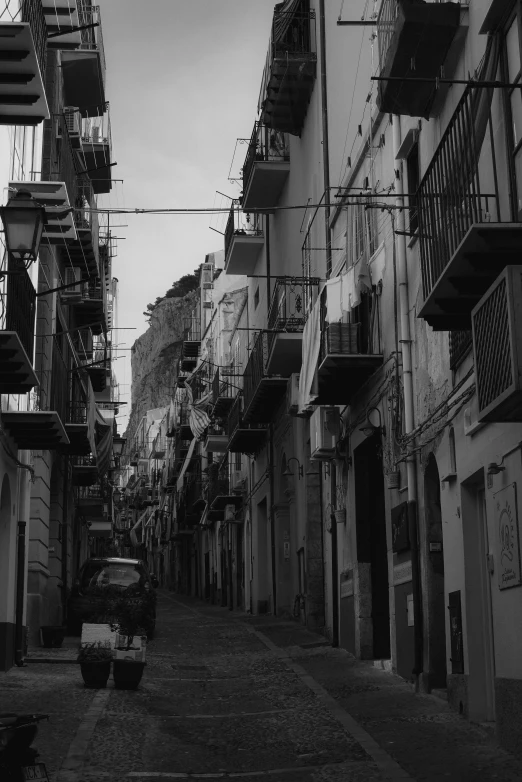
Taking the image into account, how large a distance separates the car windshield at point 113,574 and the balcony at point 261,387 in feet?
16.3

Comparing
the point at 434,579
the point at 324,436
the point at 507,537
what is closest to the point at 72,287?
the point at 324,436

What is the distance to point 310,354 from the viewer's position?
55.9 ft

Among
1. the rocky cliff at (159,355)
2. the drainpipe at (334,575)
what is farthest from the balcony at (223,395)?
the rocky cliff at (159,355)

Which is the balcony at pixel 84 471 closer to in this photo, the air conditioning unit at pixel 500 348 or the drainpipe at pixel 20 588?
the drainpipe at pixel 20 588

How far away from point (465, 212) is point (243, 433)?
2074 cm

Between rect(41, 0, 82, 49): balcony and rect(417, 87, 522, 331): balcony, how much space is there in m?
13.7

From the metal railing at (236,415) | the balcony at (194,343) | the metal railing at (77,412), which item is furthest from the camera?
the balcony at (194,343)

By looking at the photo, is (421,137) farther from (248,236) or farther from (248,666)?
(248,236)

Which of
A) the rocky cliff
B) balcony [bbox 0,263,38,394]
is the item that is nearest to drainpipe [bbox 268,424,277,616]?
balcony [bbox 0,263,38,394]

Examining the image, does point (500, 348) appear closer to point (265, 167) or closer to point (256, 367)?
point (256, 367)

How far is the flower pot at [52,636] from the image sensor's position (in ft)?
63.5

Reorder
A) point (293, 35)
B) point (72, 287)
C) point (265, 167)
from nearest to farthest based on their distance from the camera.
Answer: point (293, 35), point (72, 287), point (265, 167)

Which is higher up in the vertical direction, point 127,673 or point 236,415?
point 236,415

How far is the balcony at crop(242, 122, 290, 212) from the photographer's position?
86.0 ft
